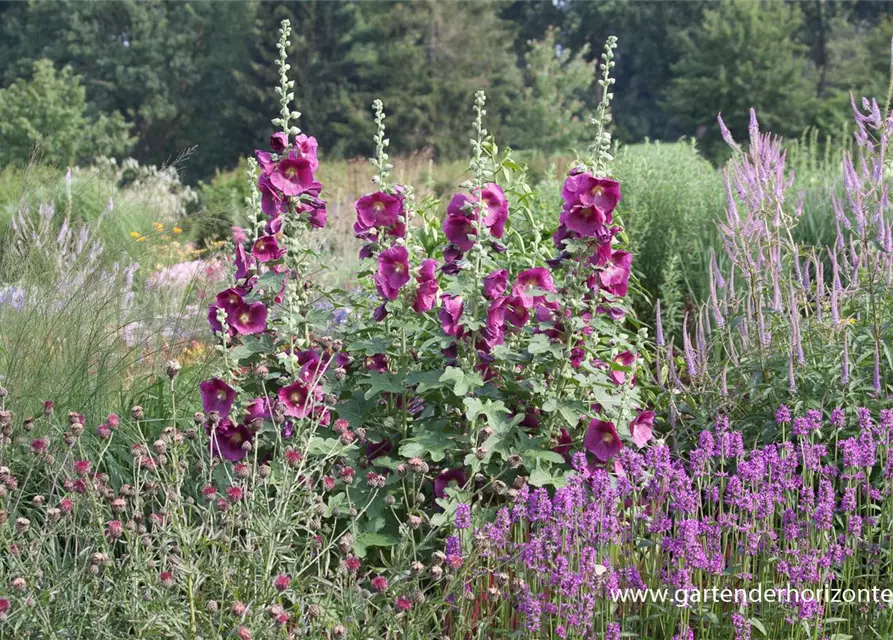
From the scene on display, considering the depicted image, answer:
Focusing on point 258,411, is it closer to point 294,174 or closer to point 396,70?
point 294,174

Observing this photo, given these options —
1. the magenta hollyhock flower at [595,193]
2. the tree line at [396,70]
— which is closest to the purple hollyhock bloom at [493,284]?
the magenta hollyhock flower at [595,193]

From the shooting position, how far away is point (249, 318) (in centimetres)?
333

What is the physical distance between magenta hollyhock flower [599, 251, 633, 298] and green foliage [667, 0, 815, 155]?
1254 inches

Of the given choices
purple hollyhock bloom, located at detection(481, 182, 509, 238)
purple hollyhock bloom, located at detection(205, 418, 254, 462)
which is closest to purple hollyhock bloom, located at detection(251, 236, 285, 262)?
purple hollyhock bloom, located at detection(205, 418, 254, 462)

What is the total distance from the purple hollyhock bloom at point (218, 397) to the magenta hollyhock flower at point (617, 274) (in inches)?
48.7

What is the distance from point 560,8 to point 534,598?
48.0 m

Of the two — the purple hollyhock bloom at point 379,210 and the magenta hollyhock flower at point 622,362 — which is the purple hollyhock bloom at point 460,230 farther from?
the magenta hollyhock flower at point 622,362

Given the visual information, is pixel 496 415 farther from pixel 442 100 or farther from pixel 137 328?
pixel 442 100

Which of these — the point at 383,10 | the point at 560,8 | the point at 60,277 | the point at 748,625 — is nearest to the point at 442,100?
the point at 383,10

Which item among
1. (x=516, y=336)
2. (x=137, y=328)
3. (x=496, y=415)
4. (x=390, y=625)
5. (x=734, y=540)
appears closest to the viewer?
(x=390, y=625)

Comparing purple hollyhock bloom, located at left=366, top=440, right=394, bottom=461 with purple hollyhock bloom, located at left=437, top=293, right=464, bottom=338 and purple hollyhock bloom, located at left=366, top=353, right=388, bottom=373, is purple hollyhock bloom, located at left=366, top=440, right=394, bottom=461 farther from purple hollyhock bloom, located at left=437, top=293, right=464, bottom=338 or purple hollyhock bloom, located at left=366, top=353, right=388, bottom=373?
purple hollyhock bloom, located at left=437, top=293, right=464, bottom=338

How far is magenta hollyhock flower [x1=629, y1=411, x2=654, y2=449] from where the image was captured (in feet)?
10.7

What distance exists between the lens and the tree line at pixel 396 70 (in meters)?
31.7

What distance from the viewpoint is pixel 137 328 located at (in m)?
4.42
